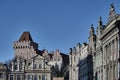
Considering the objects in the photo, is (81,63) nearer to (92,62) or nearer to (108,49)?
(92,62)

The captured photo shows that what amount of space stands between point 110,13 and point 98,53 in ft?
34.7

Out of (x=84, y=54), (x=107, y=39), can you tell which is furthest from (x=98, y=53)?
(x=84, y=54)

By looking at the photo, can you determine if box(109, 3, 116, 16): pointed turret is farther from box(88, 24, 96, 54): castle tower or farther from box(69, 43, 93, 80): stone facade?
box(69, 43, 93, 80): stone facade

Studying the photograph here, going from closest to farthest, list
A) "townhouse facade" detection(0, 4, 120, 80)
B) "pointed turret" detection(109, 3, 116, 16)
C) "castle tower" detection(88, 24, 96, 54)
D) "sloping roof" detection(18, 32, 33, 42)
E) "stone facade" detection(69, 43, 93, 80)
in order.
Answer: "townhouse facade" detection(0, 4, 120, 80) → "pointed turret" detection(109, 3, 116, 16) → "castle tower" detection(88, 24, 96, 54) → "stone facade" detection(69, 43, 93, 80) → "sloping roof" detection(18, 32, 33, 42)

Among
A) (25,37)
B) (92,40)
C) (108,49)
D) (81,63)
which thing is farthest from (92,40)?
(25,37)

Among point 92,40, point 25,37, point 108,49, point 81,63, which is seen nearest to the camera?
point 108,49

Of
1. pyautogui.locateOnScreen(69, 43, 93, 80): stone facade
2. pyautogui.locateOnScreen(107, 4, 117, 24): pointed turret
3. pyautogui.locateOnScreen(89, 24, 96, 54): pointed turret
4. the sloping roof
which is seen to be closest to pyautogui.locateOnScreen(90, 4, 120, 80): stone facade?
pyautogui.locateOnScreen(107, 4, 117, 24): pointed turret

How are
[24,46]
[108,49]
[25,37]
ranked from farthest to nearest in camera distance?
[25,37] → [24,46] → [108,49]

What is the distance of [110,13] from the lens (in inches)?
2416

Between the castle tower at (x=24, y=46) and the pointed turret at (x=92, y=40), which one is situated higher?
the castle tower at (x=24, y=46)

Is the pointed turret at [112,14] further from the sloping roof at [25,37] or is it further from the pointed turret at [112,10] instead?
the sloping roof at [25,37]

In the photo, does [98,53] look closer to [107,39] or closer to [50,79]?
[107,39]

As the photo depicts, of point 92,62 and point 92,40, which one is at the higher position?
point 92,40

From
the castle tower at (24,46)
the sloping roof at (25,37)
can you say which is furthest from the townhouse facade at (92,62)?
the sloping roof at (25,37)
